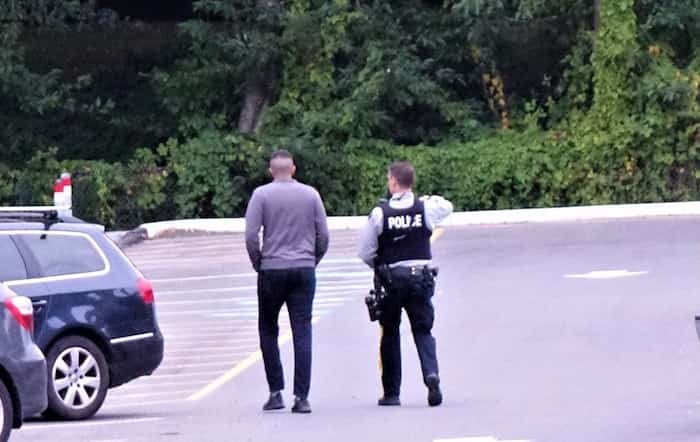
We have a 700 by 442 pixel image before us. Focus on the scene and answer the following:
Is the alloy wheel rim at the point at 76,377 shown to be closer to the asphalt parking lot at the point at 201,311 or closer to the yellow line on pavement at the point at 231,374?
the asphalt parking lot at the point at 201,311

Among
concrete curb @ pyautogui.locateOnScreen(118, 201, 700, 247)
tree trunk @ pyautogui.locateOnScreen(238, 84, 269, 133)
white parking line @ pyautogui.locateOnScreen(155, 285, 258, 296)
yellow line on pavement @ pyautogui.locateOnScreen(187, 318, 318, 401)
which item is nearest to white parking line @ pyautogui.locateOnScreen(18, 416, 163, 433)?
yellow line on pavement @ pyautogui.locateOnScreen(187, 318, 318, 401)

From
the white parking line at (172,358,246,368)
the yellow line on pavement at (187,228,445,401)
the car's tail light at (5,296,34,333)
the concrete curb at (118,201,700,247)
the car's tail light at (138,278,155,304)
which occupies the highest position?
the car's tail light at (5,296,34,333)

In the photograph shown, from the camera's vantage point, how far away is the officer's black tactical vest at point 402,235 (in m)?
12.6

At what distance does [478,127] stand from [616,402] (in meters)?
23.5

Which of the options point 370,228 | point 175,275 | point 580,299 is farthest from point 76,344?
point 175,275

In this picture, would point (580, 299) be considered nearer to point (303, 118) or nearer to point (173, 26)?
point (303, 118)

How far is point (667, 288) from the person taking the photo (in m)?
20.7

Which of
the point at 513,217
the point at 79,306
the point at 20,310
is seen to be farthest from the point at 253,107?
the point at 20,310

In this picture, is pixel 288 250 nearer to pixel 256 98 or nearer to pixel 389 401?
pixel 389 401

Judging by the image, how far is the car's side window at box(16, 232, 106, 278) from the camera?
13.4m

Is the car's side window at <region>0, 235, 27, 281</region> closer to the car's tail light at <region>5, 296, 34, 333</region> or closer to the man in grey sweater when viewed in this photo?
the man in grey sweater

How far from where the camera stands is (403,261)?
12562 mm

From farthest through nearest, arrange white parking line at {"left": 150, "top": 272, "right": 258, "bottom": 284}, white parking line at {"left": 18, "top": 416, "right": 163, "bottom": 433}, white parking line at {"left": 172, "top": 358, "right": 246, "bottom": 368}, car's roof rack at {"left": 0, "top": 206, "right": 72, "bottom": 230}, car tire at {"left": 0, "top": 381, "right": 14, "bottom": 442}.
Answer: white parking line at {"left": 150, "top": 272, "right": 258, "bottom": 284}, white parking line at {"left": 172, "top": 358, "right": 246, "bottom": 368}, car's roof rack at {"left": 0, "top": 206, "right": 72, "bottom": 230}, white parking line at {"left": 18, "top": 416, "right": 163, "bottom": 433}, car tire at {"left": 0, "top": 381, "right": 14, "bottom": 442}

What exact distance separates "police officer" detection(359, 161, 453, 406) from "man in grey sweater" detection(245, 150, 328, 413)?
404 millimetres
